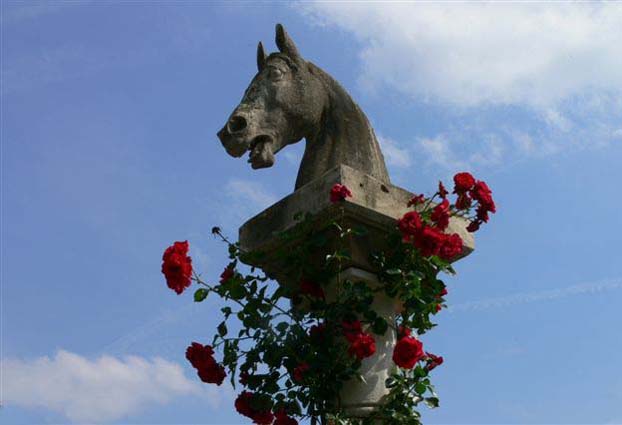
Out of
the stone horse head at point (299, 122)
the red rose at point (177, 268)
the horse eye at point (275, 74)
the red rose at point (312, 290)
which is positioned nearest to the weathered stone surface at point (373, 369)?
the red rose at point (312, 290)

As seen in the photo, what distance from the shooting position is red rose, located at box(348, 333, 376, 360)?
3678 millimetres

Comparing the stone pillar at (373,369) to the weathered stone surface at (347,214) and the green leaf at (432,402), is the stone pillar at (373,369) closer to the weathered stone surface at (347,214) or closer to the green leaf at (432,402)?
the weathered stone surface at (347,214)

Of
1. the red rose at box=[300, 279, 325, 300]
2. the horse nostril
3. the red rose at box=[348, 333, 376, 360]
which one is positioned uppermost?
the horse nostril

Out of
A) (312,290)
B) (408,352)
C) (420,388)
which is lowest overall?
(420,388)

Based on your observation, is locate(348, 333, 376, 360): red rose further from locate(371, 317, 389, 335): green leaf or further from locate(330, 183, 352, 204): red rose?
locate(330, 183, 352, 204): red rose

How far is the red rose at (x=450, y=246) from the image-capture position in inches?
149

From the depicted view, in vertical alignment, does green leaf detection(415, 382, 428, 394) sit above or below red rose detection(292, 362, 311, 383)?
below

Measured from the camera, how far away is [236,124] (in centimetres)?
445

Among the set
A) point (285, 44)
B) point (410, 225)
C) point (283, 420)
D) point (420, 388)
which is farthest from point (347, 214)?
point (285, 44)

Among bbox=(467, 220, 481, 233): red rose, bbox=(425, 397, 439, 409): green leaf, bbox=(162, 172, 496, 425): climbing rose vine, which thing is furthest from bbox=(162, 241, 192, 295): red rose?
bbox=(467, 220, 481, 233): red rose

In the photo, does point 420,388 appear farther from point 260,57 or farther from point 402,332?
point 260,57

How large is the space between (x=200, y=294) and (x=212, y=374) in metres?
0.42

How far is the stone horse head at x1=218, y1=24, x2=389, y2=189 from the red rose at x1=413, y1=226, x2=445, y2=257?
0.64 m

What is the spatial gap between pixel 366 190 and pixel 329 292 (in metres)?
0.57
